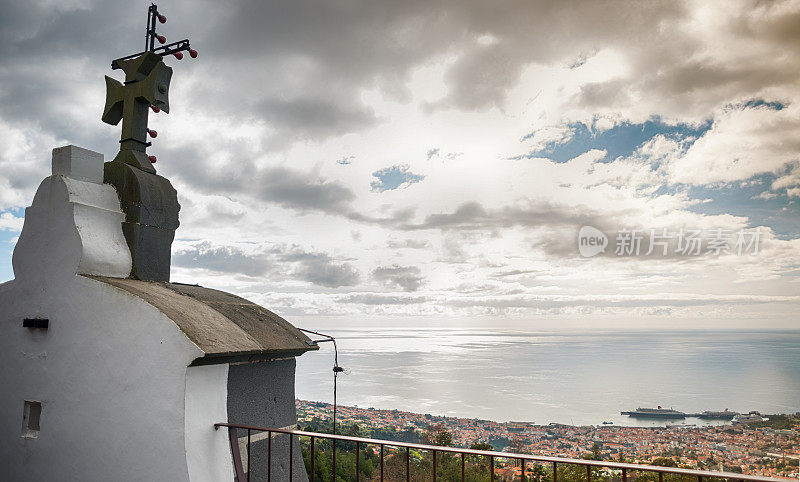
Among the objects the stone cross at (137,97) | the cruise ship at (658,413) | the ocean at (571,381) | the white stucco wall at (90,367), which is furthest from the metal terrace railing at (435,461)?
the cruise ship at (658,413)

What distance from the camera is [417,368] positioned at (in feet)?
322

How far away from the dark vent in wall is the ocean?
2269 centimetres

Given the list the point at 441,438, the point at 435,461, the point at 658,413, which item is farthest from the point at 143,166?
the point at 658,413

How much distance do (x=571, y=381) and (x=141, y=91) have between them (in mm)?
102405

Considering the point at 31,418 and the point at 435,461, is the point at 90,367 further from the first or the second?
the point at 435,461

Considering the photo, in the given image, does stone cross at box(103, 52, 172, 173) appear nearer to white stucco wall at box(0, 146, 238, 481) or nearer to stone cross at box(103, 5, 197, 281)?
stone cross at box(103, 5, 197, 281)

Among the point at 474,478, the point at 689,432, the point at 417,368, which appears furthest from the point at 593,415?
the point at 474,478

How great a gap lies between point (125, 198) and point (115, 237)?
0.51 metres

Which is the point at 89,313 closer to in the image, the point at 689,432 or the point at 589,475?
the point at 589,475

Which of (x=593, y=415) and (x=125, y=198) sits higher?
(x=125, y=198)

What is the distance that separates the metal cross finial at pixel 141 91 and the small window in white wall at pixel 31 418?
9.29ft

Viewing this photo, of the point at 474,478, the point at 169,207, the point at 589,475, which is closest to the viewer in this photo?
the point at 589,475

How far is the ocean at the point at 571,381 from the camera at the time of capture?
54.7 m

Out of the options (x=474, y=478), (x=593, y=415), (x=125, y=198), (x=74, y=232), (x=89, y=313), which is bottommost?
(x=593, y=415)
